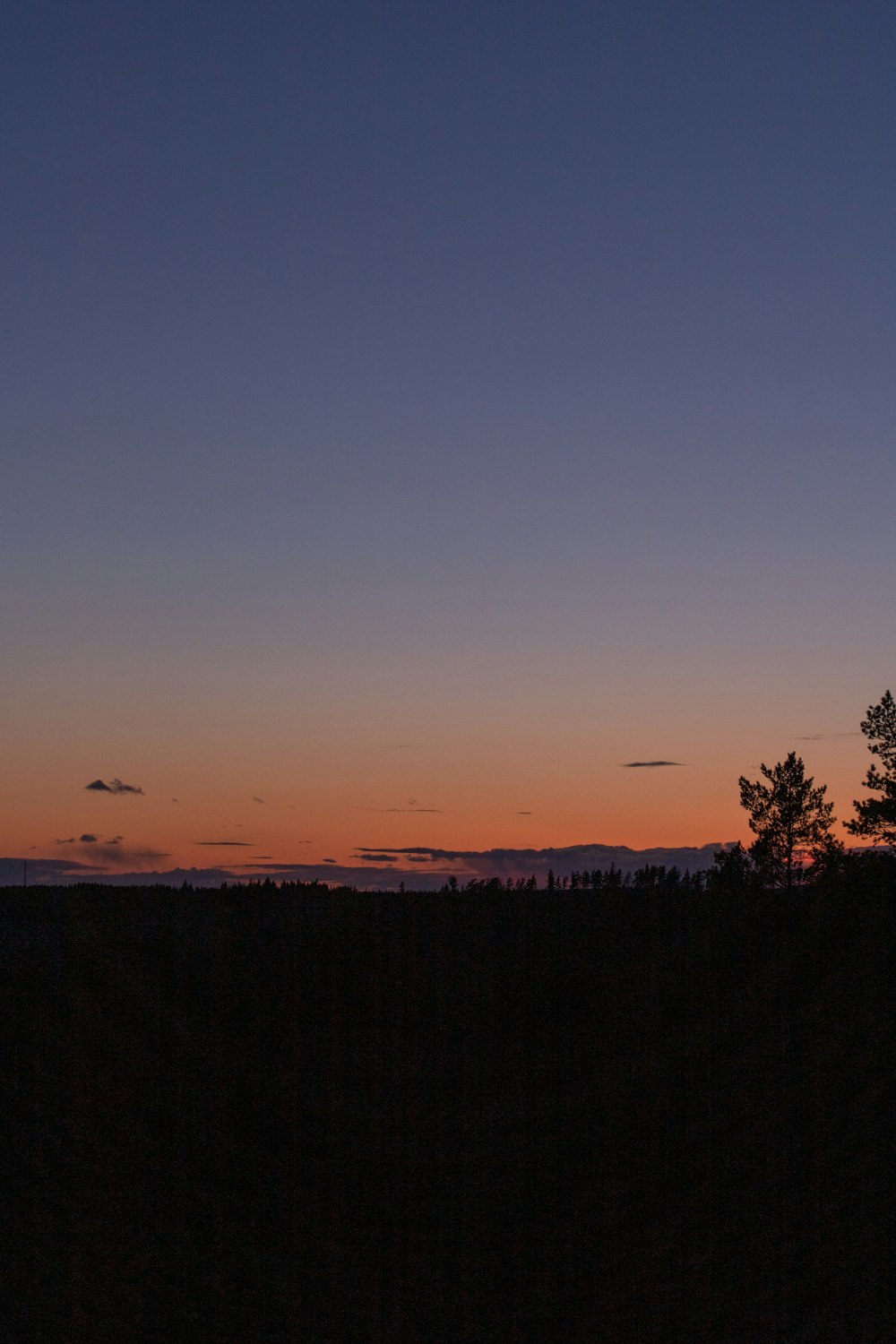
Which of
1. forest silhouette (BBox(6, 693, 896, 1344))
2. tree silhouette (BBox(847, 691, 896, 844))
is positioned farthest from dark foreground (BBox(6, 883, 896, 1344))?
tree silhouette (BBox(847, 691, 896, 844))

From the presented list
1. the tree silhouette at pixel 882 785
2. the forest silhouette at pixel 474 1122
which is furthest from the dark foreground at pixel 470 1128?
the tree silhouette at pixel 882 785

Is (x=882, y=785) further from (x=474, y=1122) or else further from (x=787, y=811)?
(x=474, y=1122)

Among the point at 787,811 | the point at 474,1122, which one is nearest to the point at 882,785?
the point at 787,811

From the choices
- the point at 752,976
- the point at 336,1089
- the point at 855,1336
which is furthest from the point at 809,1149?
the point at 336,1089

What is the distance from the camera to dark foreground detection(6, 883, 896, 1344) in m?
11.0

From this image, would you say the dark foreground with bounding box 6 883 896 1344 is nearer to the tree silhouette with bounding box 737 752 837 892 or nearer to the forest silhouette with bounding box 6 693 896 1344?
the forest silhouette with bounding box 6 693 896 1344

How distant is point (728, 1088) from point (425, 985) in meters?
5.42

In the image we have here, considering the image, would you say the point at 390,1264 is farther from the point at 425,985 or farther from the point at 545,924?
the point at 545,924

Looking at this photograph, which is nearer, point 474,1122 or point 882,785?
point 474,1122

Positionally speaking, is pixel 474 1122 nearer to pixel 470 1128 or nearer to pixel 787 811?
pixel 470 1128

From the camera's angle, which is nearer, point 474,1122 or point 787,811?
point 474,1122

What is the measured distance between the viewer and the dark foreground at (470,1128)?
1099 centimetres

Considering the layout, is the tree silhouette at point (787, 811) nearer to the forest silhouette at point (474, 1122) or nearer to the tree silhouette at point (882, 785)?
the tree silhouette at point (882, 785)

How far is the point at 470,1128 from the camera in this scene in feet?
→ 47.0
